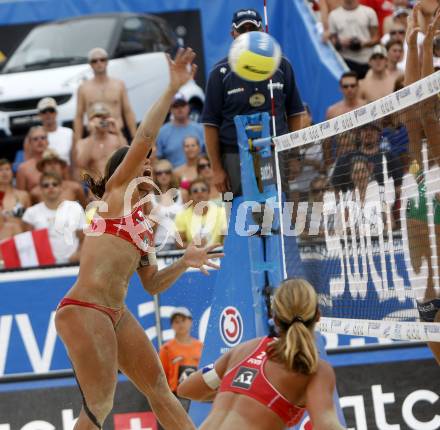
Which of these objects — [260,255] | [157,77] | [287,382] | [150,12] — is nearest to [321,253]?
[260,255]

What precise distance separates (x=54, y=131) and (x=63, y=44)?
209 centimetres

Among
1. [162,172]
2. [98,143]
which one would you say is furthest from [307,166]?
[98,143]

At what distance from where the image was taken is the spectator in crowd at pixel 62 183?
11117 millimetres

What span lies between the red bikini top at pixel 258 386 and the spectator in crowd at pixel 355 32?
946 centimetres

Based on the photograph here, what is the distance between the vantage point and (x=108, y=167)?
6.39 metres

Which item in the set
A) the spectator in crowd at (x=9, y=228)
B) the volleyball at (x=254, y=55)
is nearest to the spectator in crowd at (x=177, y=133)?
the spectator in crowd at (x=9, y=228)

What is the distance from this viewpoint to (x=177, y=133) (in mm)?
12656

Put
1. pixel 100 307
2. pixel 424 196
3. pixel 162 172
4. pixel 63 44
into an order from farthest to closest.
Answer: pixel 63 44, pixel 162 172, pixel 100 307, pixel 424 196

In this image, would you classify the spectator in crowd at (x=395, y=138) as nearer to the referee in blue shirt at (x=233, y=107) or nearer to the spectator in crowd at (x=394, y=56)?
the referee in blue shirt at (x=233, y=107)

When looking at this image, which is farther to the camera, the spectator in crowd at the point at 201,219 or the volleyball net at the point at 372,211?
the spectator in crowd at the point at 201,219

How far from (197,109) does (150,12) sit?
2338mm

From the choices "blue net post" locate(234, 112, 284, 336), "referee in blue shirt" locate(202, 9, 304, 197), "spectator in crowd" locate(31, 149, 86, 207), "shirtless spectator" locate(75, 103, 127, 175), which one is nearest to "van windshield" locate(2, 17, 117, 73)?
"shirtless spectator" locate(75, 103, 127, 175)

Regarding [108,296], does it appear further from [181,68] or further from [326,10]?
[326,10]

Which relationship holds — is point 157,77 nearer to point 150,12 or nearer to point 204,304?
point 150,12
